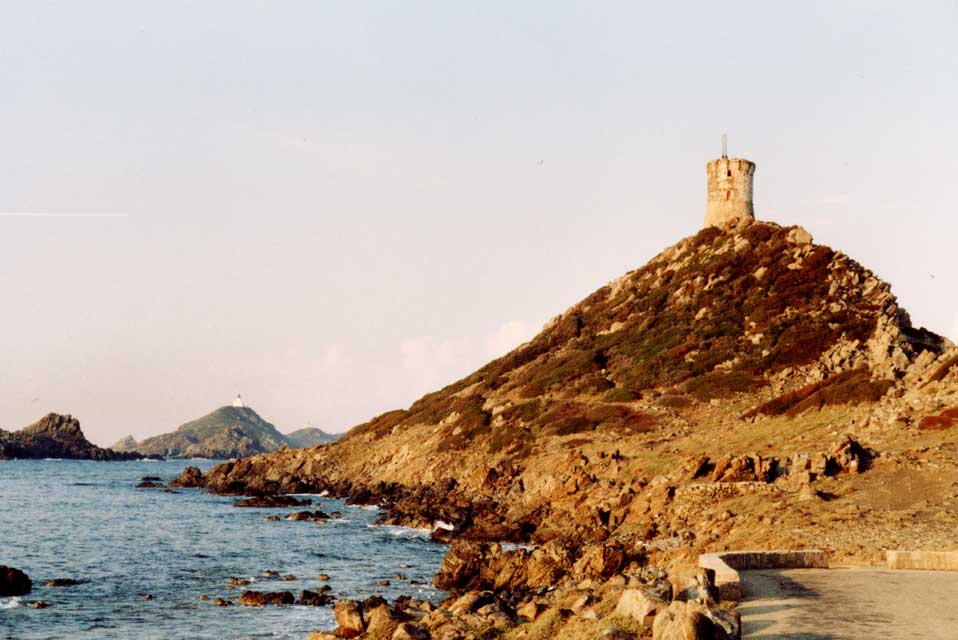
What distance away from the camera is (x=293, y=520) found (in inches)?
2835


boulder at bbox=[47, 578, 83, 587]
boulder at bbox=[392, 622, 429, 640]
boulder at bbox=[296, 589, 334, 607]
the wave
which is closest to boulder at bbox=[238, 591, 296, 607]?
boulder at bbox=[296, 589, 334, 607]

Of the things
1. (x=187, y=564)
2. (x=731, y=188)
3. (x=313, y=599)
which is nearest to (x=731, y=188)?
(x=731, y=188)

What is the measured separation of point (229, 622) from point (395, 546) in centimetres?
2128

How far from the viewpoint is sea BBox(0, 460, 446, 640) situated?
35062 mm

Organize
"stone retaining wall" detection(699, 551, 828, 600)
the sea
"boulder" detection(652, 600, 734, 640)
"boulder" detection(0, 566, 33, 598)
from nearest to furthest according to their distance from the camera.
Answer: "boulder" detection(652, 600, 734, 640) → "stone retaining wall" detection(699, 551, 828, 600) → the sea → "boulder" detection(0, 566, 33, 598)

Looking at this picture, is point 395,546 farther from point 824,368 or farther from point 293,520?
point 824,368

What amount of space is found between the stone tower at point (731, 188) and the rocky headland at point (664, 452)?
307 centimetres

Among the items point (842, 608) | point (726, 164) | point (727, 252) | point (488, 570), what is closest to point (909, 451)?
point (488, 570)

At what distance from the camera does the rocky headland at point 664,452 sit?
27.6 metres

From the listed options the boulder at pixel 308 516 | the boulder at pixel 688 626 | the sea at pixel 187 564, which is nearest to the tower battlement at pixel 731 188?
the sea at pixel 187 564

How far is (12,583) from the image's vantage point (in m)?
41.7

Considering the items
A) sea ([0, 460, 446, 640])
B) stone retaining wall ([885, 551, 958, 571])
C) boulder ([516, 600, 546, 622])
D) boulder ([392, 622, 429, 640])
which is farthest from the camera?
sea ([0, 460, 446, 640])

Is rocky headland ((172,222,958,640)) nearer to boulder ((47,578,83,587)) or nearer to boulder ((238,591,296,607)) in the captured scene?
boulder ((238,591,296,607))

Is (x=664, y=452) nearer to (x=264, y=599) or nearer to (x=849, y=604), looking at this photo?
(x=264, y=599)
